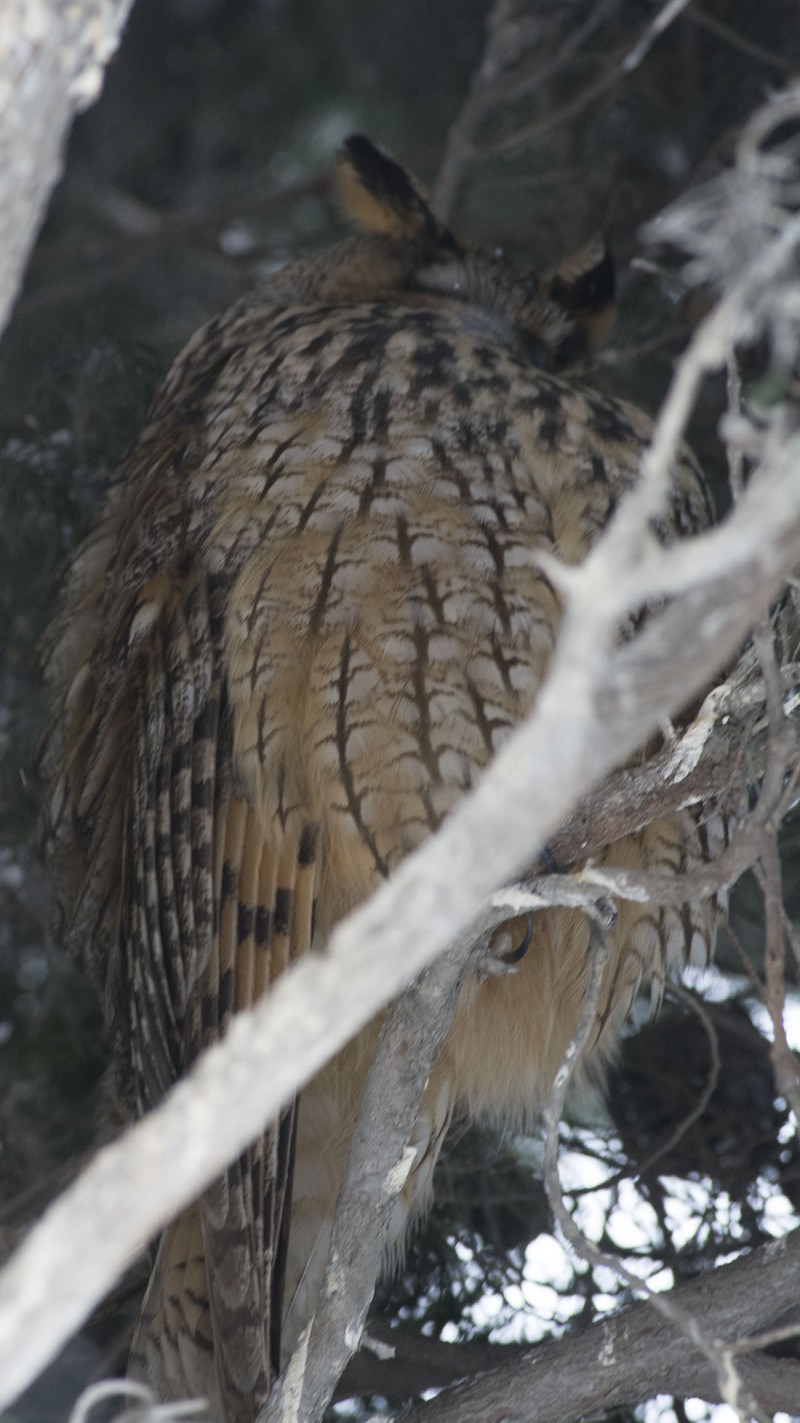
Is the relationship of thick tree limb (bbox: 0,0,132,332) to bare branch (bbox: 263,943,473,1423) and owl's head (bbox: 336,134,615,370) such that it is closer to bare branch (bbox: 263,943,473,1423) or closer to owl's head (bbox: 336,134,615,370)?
bare branch (bbox: 263,943,473,1423)

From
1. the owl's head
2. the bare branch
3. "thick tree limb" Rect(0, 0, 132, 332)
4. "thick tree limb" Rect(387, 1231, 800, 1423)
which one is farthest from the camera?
the owl's head

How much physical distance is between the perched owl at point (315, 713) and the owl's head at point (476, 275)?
96 millimetres

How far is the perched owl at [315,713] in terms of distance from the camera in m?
1.64

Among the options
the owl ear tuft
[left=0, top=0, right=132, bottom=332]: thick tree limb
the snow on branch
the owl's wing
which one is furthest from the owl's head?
the snow on branch

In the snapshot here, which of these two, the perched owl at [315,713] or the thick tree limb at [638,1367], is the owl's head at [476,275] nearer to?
the perched owl at [315,713]

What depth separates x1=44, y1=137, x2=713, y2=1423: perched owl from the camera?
1.64 metres

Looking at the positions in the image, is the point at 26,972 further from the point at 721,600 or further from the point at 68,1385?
the point at 721,600

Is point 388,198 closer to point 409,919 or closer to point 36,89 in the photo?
point 36,89

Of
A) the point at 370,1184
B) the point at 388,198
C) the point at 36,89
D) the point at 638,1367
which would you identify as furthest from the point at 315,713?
the point at 388,198

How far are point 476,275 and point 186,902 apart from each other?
0.98 m

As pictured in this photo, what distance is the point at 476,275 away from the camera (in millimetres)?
2145

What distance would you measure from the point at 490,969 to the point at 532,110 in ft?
6.73

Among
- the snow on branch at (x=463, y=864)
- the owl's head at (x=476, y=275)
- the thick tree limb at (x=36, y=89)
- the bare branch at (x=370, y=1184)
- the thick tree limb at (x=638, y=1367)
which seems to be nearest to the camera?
the snow on branch at (x=463, y=864)

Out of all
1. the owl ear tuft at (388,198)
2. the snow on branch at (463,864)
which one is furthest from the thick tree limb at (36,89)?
the owl ear tuft at (388,198)
